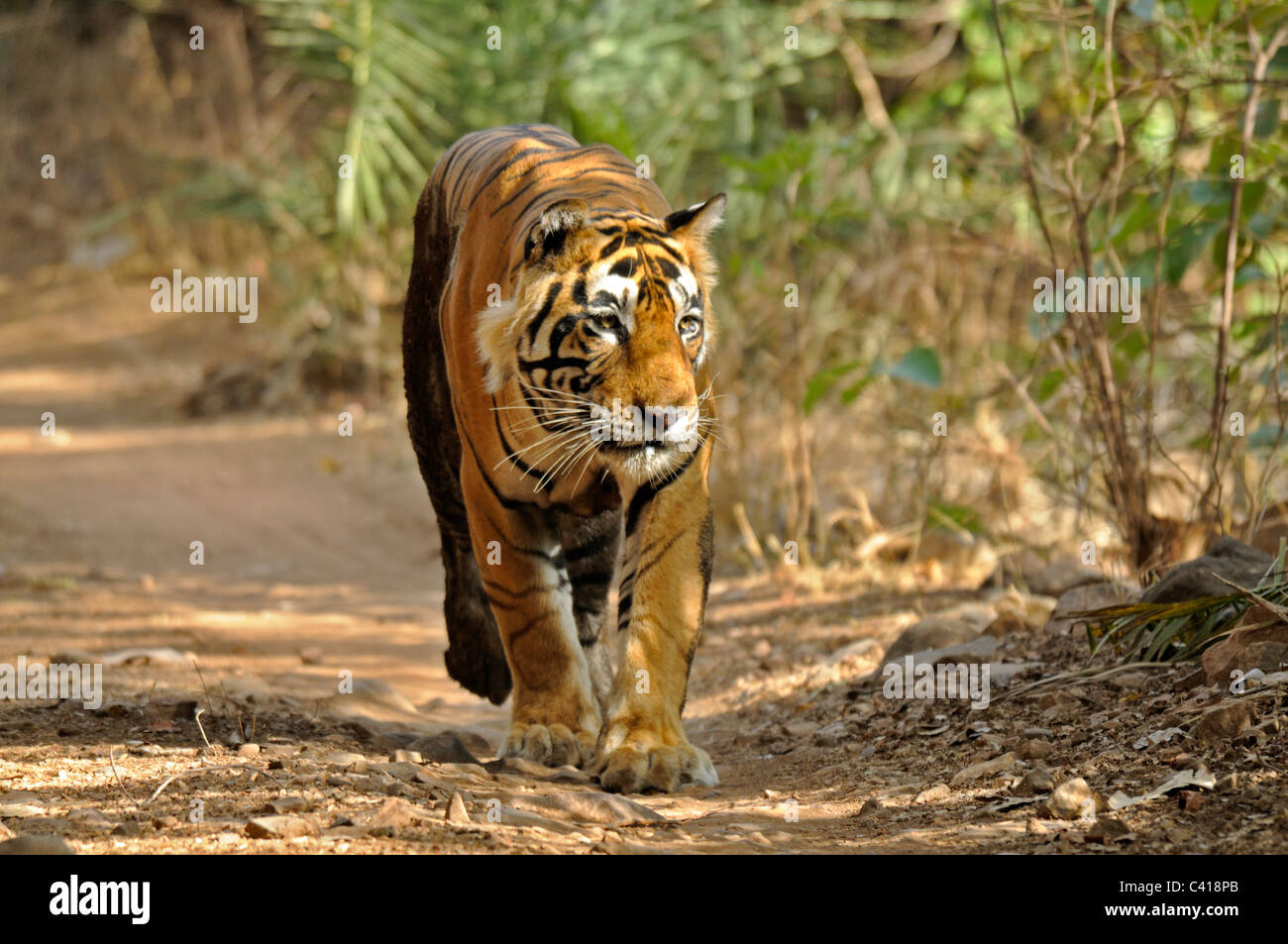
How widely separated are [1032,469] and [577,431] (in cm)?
390

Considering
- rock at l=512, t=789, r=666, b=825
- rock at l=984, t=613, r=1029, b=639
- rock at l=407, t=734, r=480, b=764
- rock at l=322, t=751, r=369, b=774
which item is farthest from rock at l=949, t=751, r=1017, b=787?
rock at l=322, t=751, r=369, b=774

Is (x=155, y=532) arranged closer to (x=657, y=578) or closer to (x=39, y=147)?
(x=657, y=578)

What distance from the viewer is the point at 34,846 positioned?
2.74m

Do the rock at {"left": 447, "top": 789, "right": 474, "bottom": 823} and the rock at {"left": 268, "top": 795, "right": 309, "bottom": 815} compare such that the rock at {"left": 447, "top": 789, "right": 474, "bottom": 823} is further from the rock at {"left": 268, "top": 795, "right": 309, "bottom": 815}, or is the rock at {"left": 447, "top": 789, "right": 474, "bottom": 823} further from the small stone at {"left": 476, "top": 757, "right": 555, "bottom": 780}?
the small stone at {"left": 476, "top": 757, "right": 555, "bottom": 780}

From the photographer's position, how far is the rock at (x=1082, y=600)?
4.98 m

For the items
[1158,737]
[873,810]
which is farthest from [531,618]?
[1158,737]

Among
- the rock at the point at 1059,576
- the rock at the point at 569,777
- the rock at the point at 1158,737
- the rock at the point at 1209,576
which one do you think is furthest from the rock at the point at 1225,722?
the rock at the point at 1059,576

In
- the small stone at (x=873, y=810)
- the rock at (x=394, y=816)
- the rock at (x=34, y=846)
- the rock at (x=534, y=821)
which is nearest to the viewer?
the rock at (x=34, y=846)

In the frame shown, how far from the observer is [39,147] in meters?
18.0

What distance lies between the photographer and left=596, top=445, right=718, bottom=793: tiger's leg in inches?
154

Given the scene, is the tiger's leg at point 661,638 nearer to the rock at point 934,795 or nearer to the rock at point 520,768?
the rock at point 520,768

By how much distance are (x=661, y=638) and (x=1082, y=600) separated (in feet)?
6.11

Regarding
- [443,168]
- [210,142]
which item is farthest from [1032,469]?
[210,142]

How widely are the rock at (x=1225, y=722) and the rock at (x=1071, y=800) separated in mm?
480
